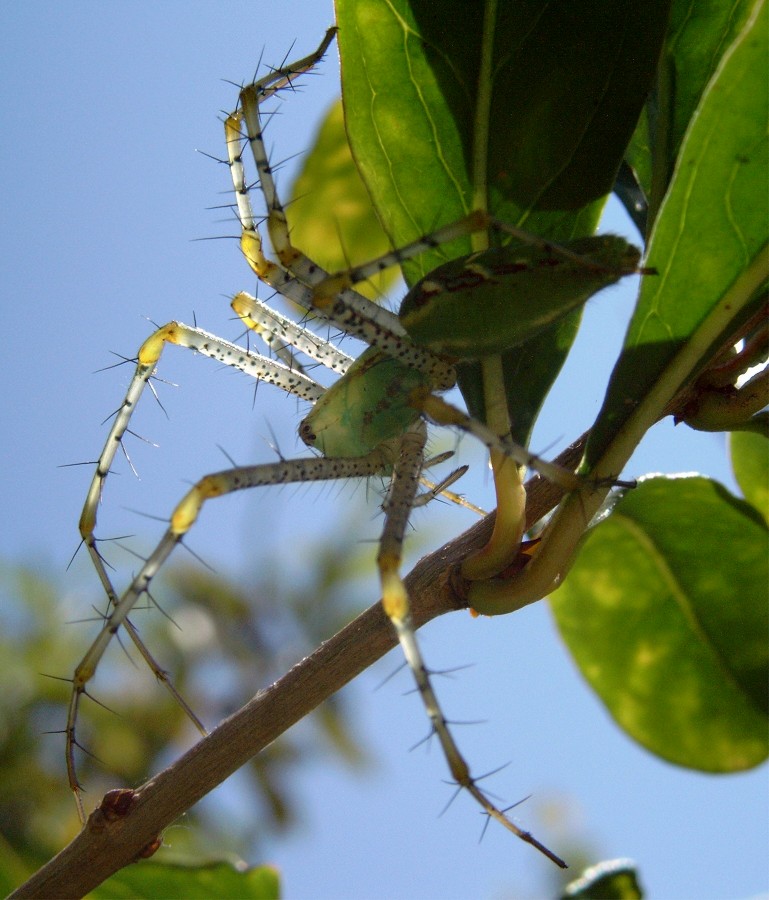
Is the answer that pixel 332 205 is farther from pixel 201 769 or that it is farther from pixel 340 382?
pixel 201 769

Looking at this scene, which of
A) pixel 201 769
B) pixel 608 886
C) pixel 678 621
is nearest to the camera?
pixel 608 886

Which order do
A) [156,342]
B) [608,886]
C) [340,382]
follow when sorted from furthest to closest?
[156,342], [340,382], [608,886]

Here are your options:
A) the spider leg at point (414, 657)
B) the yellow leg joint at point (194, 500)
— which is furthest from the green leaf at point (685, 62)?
the yellow leg joint at point (194, 500)

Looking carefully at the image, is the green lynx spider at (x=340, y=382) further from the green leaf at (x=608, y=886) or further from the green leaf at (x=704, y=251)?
the green leaf at (x=608, y=886)

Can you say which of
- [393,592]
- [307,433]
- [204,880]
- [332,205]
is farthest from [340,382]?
[204,880]

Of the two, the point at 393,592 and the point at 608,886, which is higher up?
the point at 393,592

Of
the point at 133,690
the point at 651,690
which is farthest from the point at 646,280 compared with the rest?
the point at 133,690
